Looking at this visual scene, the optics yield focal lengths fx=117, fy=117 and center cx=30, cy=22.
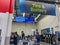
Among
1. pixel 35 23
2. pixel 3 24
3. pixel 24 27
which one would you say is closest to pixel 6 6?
pixel 3 24

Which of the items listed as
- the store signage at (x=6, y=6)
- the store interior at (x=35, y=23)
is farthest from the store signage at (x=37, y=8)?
the store signage at (x=6, y=6)

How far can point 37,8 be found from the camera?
2023 mm

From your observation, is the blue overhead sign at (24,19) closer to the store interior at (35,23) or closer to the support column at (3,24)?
the store interior at (35,23)

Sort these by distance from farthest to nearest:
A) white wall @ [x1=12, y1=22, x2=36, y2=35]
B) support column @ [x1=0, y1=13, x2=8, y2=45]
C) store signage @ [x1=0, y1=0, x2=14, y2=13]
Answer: white wall @ [x1=12, y1=22, x2=36, y2=35] < store signage @ [x1=0, y1=0, x2=14, y2=13] < support column @ [x1=0, y1=13, x2=8, y2=45]

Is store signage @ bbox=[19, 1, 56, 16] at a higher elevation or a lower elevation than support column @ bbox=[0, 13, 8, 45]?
higher

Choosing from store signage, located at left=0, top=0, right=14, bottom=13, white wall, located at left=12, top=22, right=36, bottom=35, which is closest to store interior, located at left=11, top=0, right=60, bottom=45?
white wall, located at left=12, top=22, right=36, bottom=35

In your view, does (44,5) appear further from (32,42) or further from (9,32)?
(9,32)

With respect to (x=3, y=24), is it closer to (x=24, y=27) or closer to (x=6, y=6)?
(x=6, y=6)

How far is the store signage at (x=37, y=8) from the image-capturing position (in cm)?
195

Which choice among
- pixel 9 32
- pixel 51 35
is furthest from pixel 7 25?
pixel 51 35

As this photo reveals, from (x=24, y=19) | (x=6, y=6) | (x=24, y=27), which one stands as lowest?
(x=24, y=27)

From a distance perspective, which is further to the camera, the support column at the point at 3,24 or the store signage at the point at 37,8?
the store signage at the point at 37,8

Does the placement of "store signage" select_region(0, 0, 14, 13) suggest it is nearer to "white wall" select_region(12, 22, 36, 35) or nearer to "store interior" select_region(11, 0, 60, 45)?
"store interior" select_region(11, 0, 60, 45)

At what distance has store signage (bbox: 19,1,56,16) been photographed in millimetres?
1952
